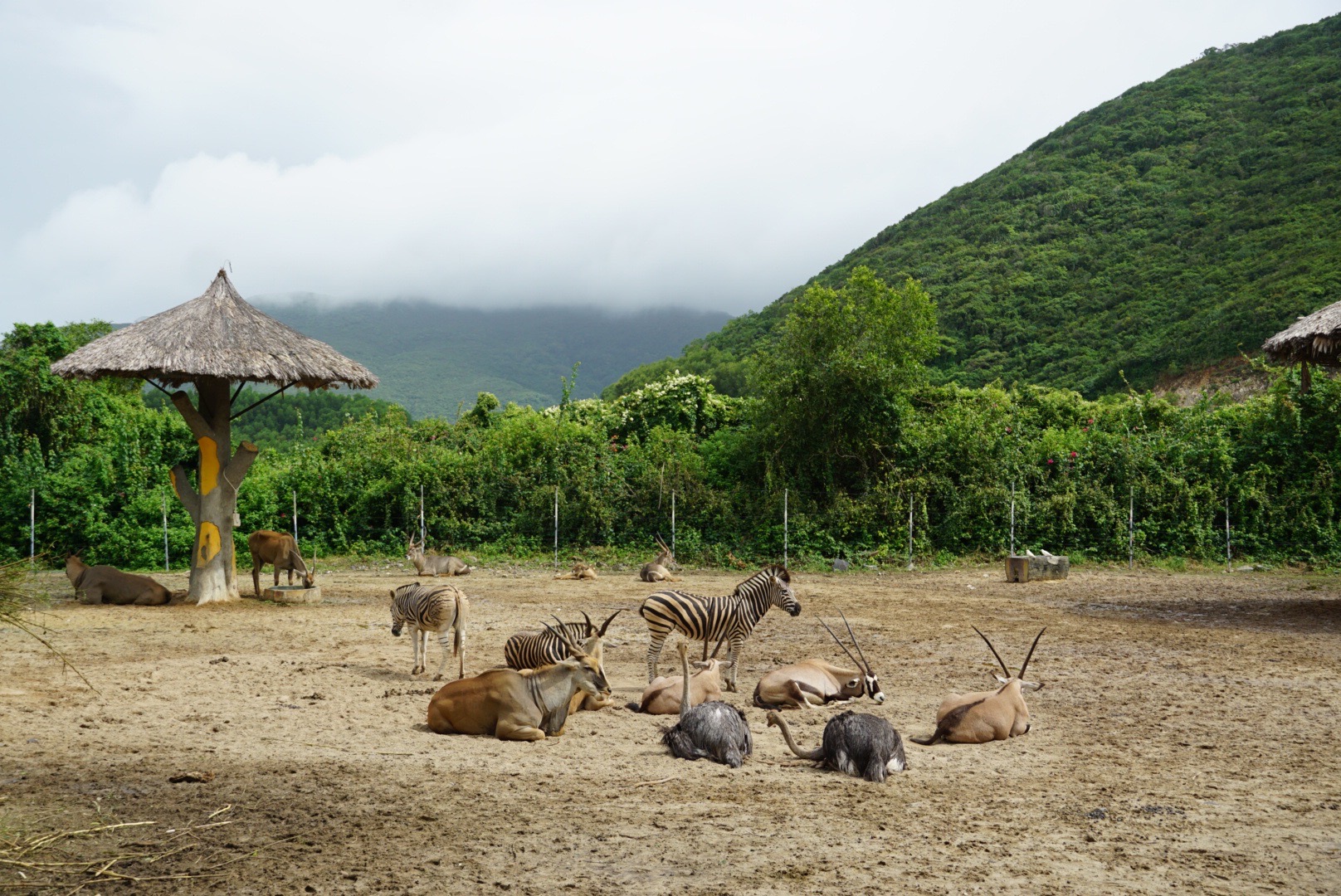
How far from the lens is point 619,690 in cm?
935

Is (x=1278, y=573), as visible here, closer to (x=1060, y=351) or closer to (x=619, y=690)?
(x=619, y=690)

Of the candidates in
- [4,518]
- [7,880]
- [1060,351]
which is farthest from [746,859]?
[1060,351]

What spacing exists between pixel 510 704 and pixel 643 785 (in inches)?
60.4

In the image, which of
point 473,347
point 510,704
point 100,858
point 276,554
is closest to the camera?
point 100,858

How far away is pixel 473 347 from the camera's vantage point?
117m

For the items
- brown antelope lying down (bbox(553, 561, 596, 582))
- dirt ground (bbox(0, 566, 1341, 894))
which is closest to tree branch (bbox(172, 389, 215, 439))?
dirt ground (bbox(0, 566, 1341, 894))

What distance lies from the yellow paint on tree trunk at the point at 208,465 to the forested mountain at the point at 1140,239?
2248cm

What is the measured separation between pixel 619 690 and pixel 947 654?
3.72m

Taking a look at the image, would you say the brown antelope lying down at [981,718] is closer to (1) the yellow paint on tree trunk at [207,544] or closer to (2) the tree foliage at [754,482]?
(1) the yellow paint on tree trunk at [207,544]

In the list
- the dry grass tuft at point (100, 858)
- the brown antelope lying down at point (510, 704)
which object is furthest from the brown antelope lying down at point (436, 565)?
the dry grass tuft at point (100, 858)

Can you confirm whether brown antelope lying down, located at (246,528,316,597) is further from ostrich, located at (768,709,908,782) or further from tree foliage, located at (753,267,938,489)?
ostrich, located at (768,709,908,782)

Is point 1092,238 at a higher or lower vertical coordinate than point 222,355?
higher

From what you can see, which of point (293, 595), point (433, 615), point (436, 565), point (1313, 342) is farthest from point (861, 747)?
point (436, 565)

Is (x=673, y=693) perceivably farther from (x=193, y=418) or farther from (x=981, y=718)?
(x=193, y=418)
